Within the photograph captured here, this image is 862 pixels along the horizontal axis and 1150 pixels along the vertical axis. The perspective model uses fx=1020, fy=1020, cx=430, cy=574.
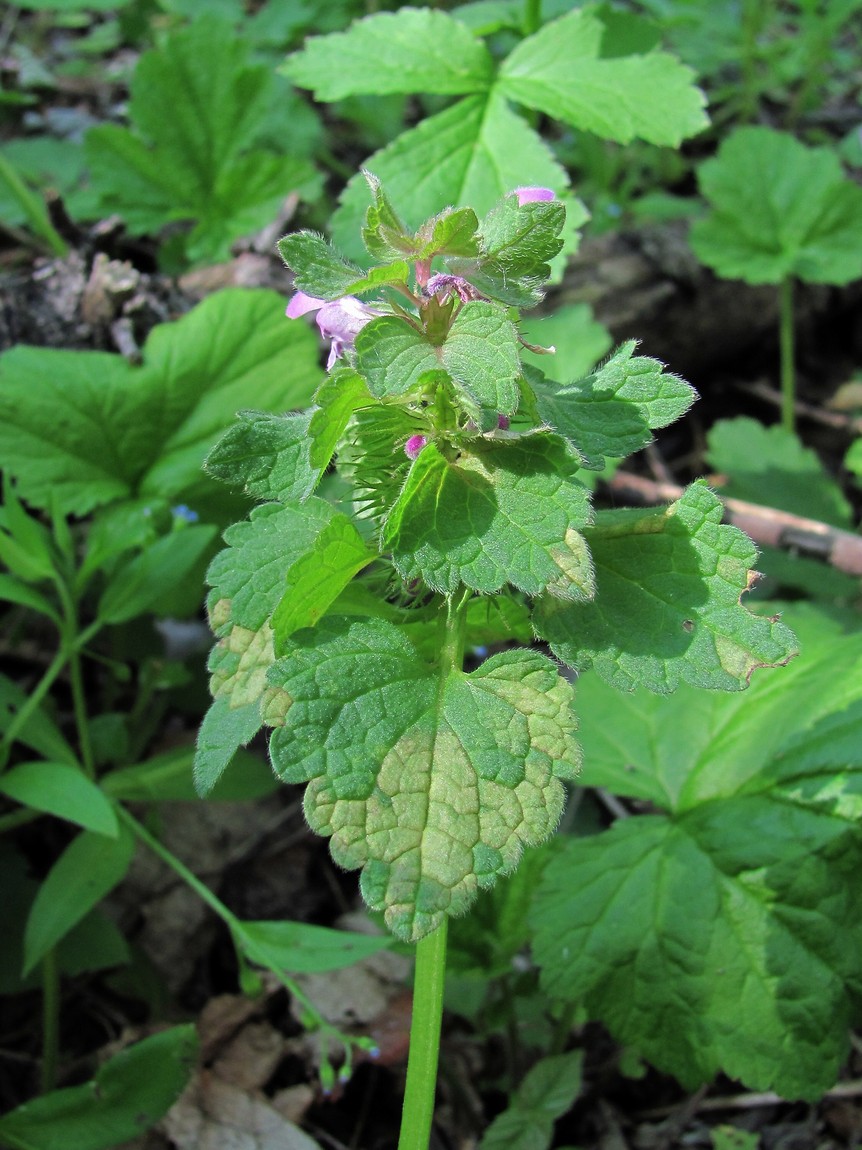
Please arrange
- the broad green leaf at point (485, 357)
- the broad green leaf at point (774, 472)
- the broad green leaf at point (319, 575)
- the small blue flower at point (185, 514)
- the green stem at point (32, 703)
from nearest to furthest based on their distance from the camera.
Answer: the broad green leaf at point (485, 357) → the broad green leaf at point (319, 575) → the green stem at point (32, 703) → the small blue flower at point (185, 514) → the broad green leaf at point (774, 472)

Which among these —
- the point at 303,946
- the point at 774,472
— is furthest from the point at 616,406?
the point at 774,472

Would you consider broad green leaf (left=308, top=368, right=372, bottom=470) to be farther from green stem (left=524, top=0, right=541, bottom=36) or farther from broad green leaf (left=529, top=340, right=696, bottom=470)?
green stem (left=524, top=0, right=541, bottom=36)

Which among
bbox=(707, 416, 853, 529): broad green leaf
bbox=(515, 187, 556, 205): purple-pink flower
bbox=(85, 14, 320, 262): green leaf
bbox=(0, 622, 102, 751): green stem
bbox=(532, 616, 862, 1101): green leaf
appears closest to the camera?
bbox=(515, 187, 556, 205): purple-pink flower

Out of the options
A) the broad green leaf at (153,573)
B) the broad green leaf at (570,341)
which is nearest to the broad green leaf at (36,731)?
the broad green leaf at (153,573)

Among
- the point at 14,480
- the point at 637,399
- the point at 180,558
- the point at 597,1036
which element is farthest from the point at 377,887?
the point at 14,480

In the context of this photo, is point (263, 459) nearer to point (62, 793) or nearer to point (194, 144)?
point (62, 793)

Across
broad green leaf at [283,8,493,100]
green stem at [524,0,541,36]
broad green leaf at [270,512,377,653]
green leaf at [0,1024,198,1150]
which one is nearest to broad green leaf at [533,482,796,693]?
broad green leaf at [270,512,377,653]

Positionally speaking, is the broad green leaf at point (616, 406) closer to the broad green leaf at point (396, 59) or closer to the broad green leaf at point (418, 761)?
the broad green leaf at point (418, 761)
